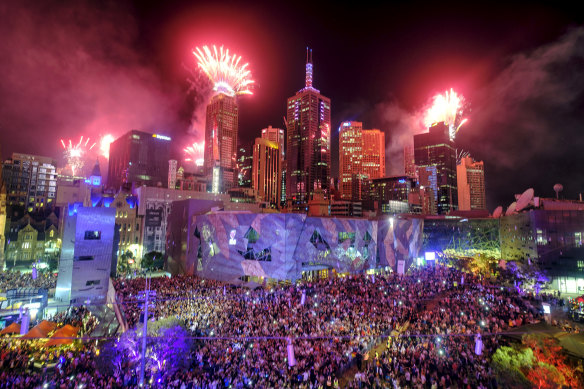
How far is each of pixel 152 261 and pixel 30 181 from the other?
74175 mm

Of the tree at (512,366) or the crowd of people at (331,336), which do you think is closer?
the tree at (512,366)

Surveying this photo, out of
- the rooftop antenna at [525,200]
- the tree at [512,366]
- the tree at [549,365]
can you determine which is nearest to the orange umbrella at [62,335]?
the tree at [512,366]

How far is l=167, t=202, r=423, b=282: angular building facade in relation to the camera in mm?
35688

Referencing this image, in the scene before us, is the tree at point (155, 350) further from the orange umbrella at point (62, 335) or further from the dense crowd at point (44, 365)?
the orange umbrella at point (62, 335)

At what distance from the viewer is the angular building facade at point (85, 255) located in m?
36.2

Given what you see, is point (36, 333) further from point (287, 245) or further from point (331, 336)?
point (287, 245)

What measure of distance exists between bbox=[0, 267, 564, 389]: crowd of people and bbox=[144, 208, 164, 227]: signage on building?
156 feet

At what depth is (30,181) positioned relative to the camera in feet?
321

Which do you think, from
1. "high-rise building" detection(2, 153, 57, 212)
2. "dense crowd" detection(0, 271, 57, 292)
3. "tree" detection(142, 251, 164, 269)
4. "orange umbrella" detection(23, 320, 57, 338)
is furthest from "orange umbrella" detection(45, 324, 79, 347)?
"high-rise building" detection(2, 153, 57, 212)

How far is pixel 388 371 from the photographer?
15.3m

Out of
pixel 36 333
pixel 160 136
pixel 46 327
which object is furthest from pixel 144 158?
pixel 36 333

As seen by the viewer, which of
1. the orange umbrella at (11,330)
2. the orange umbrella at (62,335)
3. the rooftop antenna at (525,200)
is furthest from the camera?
the rooftop antenna at (525,200)

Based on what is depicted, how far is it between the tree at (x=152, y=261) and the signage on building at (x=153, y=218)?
53.0 feet

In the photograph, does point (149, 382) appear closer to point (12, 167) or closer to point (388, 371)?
point (388, 371)
